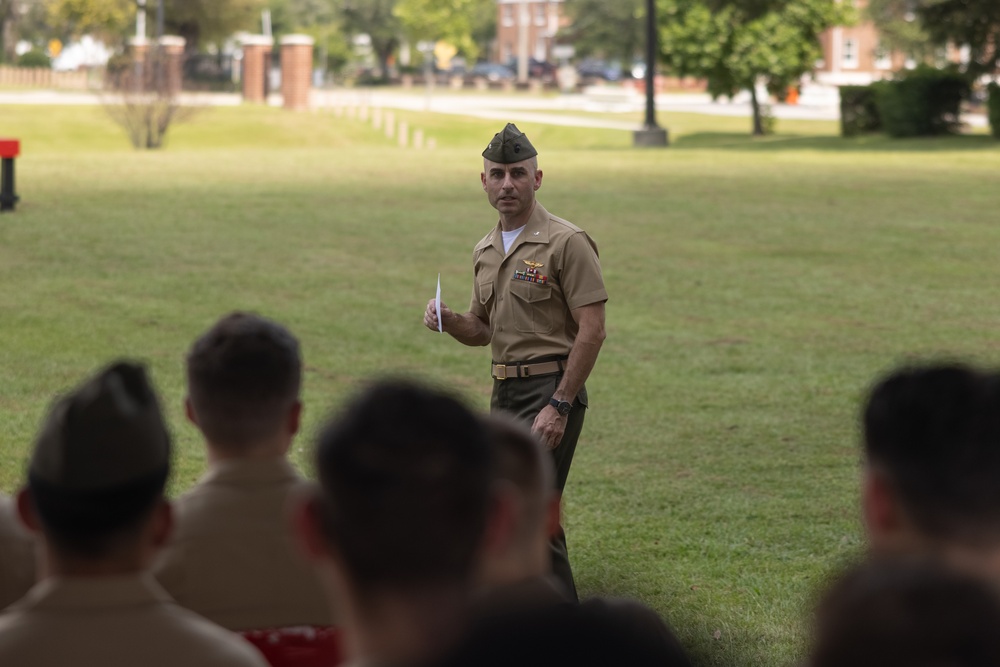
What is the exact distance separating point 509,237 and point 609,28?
3978 inches

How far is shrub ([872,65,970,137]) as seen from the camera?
36.5 m

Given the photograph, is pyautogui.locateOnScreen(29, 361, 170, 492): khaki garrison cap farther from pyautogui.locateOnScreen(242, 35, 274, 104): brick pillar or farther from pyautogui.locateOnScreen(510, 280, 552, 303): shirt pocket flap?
pyautogui.locateOnScreen(242, 35, 274, 104): brick pillar

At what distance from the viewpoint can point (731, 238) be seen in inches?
754

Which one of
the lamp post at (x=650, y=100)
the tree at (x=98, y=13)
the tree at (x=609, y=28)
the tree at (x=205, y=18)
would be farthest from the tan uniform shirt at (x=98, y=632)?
the tree at (x=609, y=28)

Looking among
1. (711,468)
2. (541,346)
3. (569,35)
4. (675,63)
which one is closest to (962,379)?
(541,346)

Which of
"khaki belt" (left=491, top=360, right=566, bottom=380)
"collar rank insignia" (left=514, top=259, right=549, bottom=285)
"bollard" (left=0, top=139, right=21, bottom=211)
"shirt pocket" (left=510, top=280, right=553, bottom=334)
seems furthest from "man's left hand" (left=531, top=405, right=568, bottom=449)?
"bollard" (left=0, top=139, right=21, bottom=211)

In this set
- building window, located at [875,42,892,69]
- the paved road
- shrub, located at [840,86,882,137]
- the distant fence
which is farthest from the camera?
building window, located at [875,42,892,69]

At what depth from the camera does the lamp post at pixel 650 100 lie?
35.5 metres

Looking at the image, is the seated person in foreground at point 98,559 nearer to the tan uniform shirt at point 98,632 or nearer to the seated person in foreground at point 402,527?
the tan uniform shirt at point 98,632

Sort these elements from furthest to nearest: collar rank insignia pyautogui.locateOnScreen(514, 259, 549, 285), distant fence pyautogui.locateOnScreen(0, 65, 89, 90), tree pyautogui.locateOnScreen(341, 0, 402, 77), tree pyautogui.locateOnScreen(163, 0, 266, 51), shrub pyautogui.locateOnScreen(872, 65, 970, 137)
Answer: tree pyautogui.locateOnScreen(341, 0, 402, 77) < tree pyautogui.locateOnScreen(163, 0, 266, 51) < distant fence pyautogui.locateOnScreen(0, 65, 89, 90) < shrub pyautogui.locateOnScreen(872, 65, 970, 137) < collar rank insignia pyautogui.locateOnScreen(514, 259, 549, 285)

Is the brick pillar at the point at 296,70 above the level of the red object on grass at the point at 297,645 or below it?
above

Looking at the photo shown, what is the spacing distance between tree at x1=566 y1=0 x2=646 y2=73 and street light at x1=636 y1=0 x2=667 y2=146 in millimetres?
65083

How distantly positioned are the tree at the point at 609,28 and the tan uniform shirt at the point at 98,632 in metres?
100

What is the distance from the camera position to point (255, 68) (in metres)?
59.6
